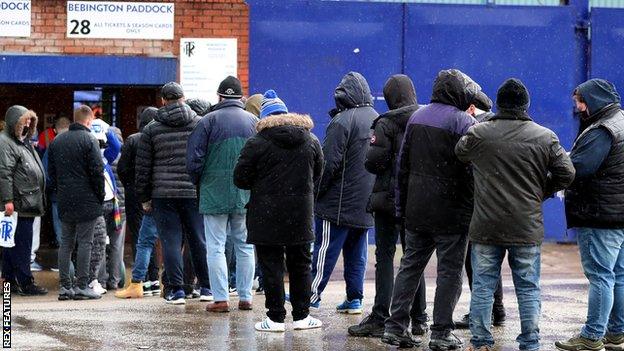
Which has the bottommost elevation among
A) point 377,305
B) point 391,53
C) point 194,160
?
point 377,305

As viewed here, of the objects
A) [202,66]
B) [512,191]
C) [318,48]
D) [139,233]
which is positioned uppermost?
[318,48]

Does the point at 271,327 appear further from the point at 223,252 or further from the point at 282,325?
the point at 223,252

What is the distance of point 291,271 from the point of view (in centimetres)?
983

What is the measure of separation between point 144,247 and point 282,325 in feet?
9.25

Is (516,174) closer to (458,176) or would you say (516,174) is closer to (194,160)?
(458,176)

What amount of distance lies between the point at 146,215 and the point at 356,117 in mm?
2661

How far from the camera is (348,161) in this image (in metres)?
10.6

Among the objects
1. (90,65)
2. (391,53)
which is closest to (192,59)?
(90,65)

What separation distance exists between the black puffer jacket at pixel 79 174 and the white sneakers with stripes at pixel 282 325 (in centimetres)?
288

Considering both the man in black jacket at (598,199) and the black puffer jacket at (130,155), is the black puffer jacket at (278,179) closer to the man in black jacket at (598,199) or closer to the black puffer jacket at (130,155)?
the man in black jacket at (598,199)

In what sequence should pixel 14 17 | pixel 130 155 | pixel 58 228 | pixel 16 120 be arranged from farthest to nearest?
pixel 14 17 → pixel 58 228 → pixel 16 120 → pixel 130 155

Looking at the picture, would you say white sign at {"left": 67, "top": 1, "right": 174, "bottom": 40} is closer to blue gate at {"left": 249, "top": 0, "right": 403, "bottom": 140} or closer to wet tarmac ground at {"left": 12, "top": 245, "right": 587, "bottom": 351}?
blue gate at {"left": 249, "top": 0, "right": 403, "bottom": 140}

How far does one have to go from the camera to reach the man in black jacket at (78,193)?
12.2 meters

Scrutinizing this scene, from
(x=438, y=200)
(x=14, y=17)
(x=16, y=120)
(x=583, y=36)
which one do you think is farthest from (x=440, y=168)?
(x=583, y=36)
